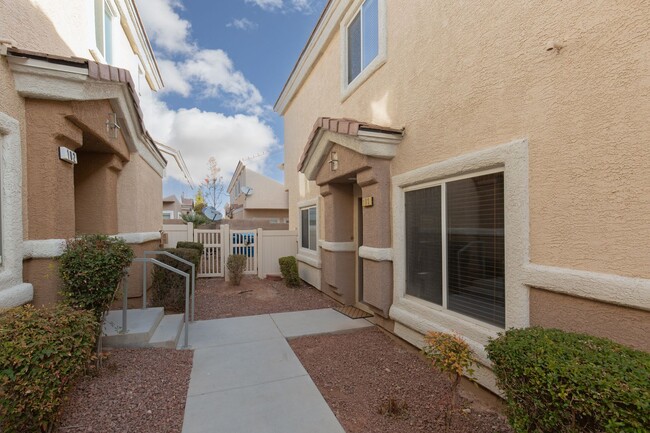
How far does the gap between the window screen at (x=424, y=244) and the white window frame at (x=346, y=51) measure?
2.79 m

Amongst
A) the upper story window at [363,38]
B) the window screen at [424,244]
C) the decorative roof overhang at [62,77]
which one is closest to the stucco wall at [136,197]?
the decorative roof overhang at [62,77]

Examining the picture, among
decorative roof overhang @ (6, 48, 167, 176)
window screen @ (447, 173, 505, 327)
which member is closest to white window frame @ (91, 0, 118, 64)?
decorative roof overhang @ (6, 48, 167, 176)

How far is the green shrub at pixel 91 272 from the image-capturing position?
3.72 metres

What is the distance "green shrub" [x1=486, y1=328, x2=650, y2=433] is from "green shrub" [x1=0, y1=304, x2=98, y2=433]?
143 inches

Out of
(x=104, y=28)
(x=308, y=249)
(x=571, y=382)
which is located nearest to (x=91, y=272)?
(x=571, y=382)

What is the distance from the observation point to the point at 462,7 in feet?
13.0

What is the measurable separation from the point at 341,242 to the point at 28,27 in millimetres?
6255

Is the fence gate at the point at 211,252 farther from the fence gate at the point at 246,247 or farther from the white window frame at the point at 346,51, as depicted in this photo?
the white window frame at the point at 346,51

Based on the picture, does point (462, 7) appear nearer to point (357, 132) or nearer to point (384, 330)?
point (357, 132)

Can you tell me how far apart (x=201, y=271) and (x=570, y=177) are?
10.7 m

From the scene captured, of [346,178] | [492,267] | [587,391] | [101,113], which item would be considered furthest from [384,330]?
[101,113]

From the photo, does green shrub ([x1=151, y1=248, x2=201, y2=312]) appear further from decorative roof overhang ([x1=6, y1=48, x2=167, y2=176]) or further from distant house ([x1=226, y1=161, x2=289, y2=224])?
distant house ([x1=226, y1=161, x2=289, y2=224])

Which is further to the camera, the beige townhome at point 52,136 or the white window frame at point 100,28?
the white window frame at point 100,28

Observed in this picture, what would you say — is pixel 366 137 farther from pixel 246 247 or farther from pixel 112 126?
pixel 246 247
